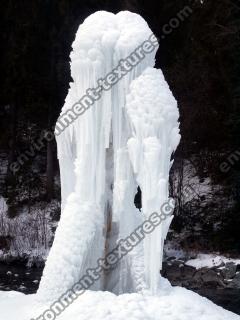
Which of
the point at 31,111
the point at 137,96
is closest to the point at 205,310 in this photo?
the point at 137,96

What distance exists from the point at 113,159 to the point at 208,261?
8.82m

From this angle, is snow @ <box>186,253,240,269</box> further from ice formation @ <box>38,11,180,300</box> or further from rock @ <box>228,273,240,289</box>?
ice formation @ <box>38,11,180,300</box>

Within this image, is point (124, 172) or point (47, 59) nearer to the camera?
point (124, 172)

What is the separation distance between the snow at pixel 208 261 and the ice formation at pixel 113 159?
327 inches

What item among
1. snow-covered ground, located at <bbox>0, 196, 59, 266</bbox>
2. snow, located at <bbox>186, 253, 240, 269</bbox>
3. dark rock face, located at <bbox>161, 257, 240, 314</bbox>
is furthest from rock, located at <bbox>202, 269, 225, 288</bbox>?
snow-covered ground, located at <bbox>0, 196, 59, 266</bbox>

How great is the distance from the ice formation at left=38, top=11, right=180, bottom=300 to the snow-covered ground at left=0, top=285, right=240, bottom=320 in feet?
0.97

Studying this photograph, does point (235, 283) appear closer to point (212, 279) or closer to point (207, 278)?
point (212, 279)

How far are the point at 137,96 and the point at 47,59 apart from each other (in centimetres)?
1368

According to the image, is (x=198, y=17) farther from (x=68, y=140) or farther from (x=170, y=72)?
(x=68, y=140)

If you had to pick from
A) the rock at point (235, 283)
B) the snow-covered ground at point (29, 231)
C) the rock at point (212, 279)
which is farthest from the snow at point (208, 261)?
the snow-covered ground at point (29, 231)

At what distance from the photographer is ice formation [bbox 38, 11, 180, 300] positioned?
221 inches

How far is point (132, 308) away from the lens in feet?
16.4

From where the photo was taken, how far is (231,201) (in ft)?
56.2

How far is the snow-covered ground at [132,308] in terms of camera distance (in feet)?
16.3
